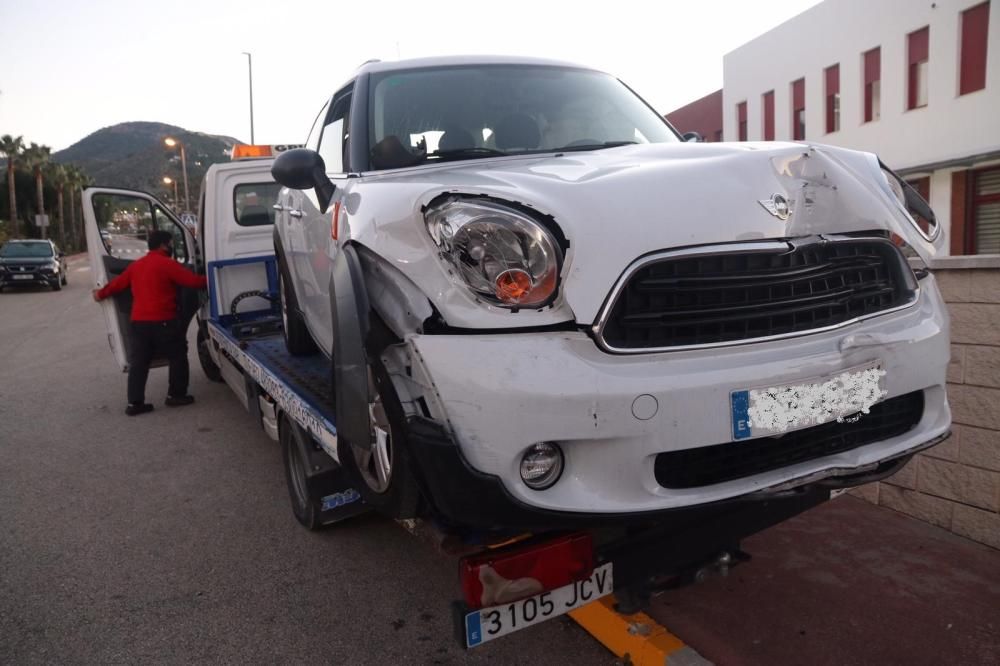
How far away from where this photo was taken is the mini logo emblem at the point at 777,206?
226 centimetres

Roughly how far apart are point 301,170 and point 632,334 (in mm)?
1521

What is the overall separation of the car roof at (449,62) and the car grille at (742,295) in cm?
196

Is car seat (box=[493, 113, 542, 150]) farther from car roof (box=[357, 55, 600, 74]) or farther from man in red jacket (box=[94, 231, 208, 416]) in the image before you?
man in red jacket (box=[94, 231, 208, 416])

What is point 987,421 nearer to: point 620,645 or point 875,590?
point 875,590

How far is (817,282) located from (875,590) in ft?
5.26

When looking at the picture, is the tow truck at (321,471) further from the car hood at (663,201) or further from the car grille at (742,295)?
the car hood at (663,201)

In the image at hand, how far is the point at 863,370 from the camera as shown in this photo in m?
2.36

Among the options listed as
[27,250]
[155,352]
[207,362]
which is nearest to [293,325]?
[155,352]

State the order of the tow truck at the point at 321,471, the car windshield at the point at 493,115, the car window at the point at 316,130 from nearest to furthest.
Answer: the tow truck at the point at 321,471, the car windshield at the point at 493,115, the car window at the point at 316,130

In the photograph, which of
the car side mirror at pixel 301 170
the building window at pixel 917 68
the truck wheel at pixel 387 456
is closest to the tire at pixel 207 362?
the car side mirror at pixel 301 170

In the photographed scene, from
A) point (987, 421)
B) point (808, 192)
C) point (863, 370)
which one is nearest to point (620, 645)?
point (863, 370)

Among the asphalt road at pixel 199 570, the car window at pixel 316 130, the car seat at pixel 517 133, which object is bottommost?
the asphalt road at pixel 199 570

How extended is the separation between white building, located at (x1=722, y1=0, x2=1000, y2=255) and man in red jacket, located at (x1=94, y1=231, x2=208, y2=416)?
17.2 meters

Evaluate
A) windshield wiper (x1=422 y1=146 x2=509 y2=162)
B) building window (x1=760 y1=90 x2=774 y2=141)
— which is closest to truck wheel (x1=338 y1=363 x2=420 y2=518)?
windshield wiper (x1=422 y1=146 x2=509 y2=162)
